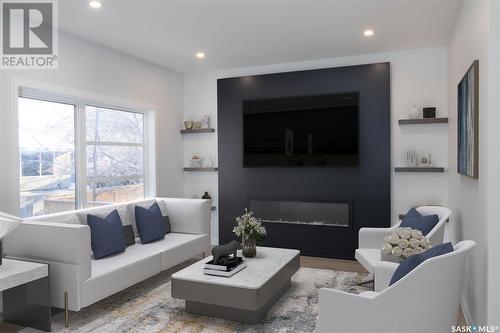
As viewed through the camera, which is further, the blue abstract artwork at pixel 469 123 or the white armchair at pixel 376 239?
the white armchair at pixel 376 239

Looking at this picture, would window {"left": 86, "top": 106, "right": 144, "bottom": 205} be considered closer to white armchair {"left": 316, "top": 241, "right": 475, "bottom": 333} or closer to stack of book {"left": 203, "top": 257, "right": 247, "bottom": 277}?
stack of book {"left": 203, "top": 257, "right": 247, "bottom": 277}

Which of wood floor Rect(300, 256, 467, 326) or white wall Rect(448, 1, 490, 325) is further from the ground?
white wall Rect(448, 1, 490, 325)

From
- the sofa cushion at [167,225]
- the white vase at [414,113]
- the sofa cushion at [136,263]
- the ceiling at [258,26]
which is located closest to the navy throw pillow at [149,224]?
the sofa cushion at [136,263]

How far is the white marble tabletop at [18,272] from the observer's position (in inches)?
103

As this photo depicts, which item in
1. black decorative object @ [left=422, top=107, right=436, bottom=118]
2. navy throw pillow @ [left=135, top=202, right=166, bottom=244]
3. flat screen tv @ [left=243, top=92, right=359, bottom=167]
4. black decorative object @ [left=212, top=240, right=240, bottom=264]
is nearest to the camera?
black decorative object @ [left=212, top=240, right=240, bottom=264]

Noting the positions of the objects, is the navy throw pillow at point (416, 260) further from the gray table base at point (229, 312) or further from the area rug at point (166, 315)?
the gray table base at point (229, 312)

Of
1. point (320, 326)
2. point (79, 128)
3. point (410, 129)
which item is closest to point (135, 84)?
point (79, 128)

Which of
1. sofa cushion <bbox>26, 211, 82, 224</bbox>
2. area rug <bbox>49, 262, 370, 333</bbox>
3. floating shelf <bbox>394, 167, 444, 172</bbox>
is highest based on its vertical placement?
floating shelf <bbox>394, 167, 444, 172</bbox>

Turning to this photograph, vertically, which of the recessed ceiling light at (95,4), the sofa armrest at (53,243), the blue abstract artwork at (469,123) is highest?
the recessed ceiling light at (95,4)

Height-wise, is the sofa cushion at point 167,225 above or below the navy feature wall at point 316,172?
below

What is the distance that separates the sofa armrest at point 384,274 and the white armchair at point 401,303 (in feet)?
2.25

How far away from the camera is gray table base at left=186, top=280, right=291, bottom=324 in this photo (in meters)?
3.03

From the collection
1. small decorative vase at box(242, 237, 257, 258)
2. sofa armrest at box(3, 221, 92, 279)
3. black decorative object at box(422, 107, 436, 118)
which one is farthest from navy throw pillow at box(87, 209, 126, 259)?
black decorative object at box(422, 107, 436, 118)

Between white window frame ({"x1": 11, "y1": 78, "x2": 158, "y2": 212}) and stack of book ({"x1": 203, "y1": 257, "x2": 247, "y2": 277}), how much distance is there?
1982 mm
